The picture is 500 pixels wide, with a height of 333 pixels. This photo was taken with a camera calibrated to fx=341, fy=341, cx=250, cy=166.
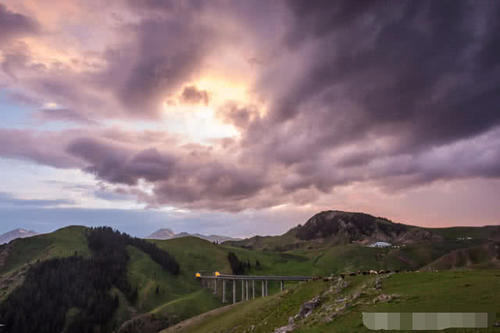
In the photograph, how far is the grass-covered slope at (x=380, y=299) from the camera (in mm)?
35406

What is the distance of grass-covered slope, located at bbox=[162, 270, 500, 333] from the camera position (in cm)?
3541

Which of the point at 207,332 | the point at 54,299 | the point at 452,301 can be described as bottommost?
the point at 54,299

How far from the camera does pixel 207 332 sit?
81.2 metres

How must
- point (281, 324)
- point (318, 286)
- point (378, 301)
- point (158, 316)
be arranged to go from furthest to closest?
point (158, 316)
point (318, 286)
point (281, 324)
point (378, 301)

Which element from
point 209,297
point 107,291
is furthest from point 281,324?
point 107,291

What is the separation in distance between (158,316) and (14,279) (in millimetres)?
115853

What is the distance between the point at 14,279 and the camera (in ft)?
655

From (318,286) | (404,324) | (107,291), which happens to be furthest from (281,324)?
(107,291)

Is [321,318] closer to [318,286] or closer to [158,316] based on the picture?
[318,286]

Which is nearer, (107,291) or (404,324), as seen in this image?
(404,324)

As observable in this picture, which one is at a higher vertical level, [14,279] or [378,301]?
[378,301]

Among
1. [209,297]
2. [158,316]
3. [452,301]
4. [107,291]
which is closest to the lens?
[452,301]

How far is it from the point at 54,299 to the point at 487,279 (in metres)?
206

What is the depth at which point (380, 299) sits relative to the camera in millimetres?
43125
